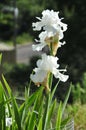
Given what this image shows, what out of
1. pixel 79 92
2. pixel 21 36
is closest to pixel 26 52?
pixel 21 36

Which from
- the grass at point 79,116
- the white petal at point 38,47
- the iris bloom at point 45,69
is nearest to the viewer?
the iris bloom at point 45,69

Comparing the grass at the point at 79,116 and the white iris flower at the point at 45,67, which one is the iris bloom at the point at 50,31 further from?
the grass at the point at 79,116

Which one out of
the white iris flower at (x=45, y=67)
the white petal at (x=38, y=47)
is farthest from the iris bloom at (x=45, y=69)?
the white petal at (x=38, y=47)

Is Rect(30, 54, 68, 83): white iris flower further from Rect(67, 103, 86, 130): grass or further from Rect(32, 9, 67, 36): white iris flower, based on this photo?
Rect(67, 103, 86, 130): grass

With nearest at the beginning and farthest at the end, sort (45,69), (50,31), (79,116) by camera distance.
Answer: (45,69)
(50,31)
(79,116)

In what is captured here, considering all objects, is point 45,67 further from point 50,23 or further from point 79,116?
point 79,116

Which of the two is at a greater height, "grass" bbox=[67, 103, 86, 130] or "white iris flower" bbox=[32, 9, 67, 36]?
"white iris flower" bbox=[32, 9, 67, 36]

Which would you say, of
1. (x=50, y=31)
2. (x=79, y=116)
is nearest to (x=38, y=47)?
(x=50, y=31)

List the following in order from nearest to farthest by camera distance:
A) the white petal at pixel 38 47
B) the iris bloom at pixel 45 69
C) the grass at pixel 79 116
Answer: the iris bloom at pixel 45 69, the white petal at pixel 38 47, the grass at pixel 79 116

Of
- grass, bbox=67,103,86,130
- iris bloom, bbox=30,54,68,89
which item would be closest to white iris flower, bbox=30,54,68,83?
iris bloom, bbox=30,54,68,89

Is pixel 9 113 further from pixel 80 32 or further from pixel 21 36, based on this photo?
pixel 21 36

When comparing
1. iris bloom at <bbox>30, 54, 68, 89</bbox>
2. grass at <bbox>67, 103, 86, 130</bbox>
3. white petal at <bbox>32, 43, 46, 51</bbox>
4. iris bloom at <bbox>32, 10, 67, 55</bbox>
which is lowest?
grass at <bbox>67, 103, 86, 130</bbox>
